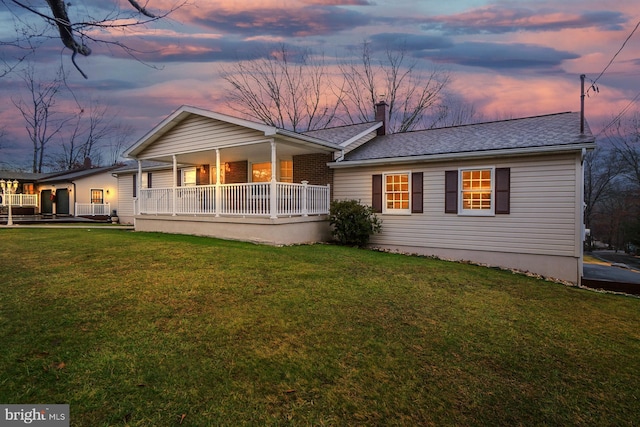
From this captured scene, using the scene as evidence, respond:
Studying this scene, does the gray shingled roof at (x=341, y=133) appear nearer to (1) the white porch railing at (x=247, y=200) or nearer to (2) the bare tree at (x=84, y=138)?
(1) the white porch railing at (x=247, y=200)

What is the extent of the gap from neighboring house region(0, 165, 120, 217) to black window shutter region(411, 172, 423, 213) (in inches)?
879

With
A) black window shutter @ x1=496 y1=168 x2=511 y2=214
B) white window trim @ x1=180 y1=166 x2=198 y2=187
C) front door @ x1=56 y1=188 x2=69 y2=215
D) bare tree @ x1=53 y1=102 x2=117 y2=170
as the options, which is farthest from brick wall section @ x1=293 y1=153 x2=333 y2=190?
bare tree @ x1=53 y1=102 x2=117 y2=170

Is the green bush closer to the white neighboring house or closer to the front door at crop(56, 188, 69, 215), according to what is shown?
the white neighboring house

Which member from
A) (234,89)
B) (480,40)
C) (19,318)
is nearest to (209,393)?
(19,318)

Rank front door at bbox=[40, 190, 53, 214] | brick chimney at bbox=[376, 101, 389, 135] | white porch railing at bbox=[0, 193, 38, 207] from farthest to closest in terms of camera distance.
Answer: front door at bbox=[40, 190, 53, 214], white porch railing at bbox=[0, 193, 38, 207], brick chimney at bbox=[376, 101, 389, 135]

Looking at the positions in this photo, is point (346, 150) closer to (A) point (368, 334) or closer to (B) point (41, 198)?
(A) point (368, 334)

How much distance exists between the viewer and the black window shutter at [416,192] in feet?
37.7

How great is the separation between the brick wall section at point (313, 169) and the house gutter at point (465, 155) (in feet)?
1.52

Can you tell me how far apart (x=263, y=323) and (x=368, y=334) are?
1298mm

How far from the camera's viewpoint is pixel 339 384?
126 inches

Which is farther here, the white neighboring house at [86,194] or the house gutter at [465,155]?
the white neighboring house at [86,194]

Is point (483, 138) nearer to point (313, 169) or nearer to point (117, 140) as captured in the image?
point (313, 169)

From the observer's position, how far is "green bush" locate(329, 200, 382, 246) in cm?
1168

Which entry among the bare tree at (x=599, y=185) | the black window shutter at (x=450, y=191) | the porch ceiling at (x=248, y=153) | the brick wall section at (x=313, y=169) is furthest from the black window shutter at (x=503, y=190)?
the bare tree at (x=599, y=185)
